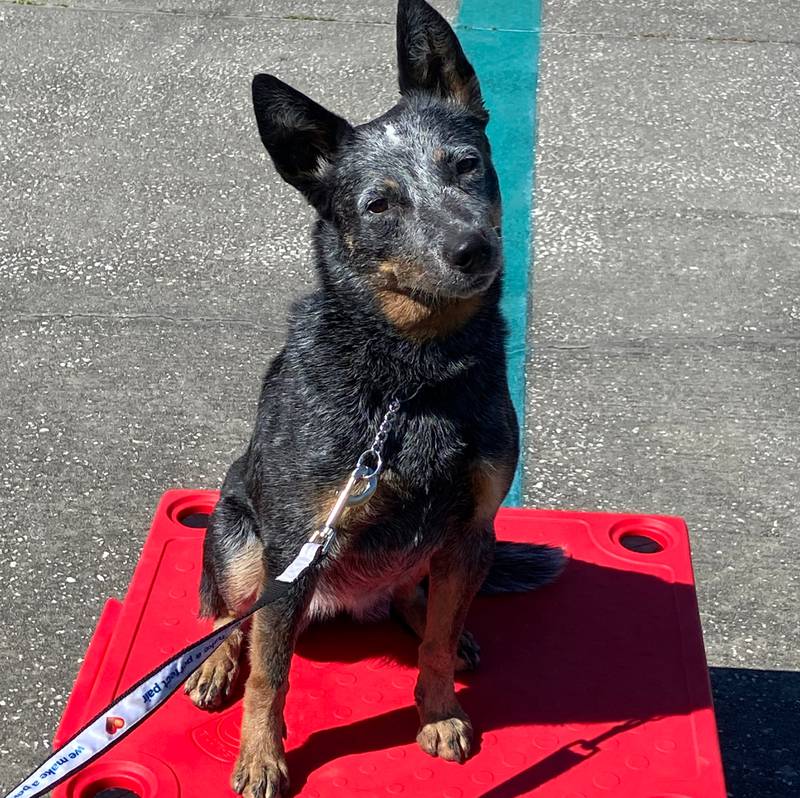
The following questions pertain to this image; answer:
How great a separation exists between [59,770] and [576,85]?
206 inches

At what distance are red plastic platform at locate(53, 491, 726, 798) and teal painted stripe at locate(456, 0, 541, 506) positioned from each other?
0.93m

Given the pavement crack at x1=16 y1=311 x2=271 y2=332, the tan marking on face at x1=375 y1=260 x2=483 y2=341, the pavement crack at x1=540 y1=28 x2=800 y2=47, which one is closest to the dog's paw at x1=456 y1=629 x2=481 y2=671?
the tan marking on face at x1=375 y1=260 x2=483 y2=341

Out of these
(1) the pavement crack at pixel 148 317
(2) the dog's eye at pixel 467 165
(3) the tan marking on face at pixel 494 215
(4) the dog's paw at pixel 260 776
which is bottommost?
(1) the pavement crack at pixel 148 317

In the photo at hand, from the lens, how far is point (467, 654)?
3143 mm

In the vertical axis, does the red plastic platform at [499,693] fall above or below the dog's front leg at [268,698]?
below

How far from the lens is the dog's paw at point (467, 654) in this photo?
314cm

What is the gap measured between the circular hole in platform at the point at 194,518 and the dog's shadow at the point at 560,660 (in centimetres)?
60

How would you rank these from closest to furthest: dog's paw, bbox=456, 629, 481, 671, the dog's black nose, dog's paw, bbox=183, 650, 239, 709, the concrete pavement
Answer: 1. the dog's black nose
2. dog's paw, bbox=183, 650, 239, 709
3. dog's paw, bbox=456, 629, 481, 671
4. the concrete pavement

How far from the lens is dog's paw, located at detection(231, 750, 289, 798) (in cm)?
273

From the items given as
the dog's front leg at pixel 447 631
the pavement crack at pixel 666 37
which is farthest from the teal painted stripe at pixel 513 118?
the dog's front leg at pixel 447 631

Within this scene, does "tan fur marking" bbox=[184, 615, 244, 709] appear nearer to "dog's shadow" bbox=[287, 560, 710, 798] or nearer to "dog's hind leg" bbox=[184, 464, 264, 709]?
"dog's hind leg" bbox=[184, 464, 264, 709]

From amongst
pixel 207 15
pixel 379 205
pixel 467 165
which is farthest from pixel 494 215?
pixel 207 15

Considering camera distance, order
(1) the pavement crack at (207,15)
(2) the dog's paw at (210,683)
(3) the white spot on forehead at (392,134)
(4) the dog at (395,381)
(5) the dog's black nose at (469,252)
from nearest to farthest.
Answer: (5) the dog's black nose at (469,252) < (4) the dog at (395,381) < (3) the white spot on forehead at (392,134) < (2) the dog's paw at (210,683) < (1) the pavement crack at (207,15)

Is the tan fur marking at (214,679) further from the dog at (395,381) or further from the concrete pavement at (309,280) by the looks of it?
the concrete pavement at (309,280)
